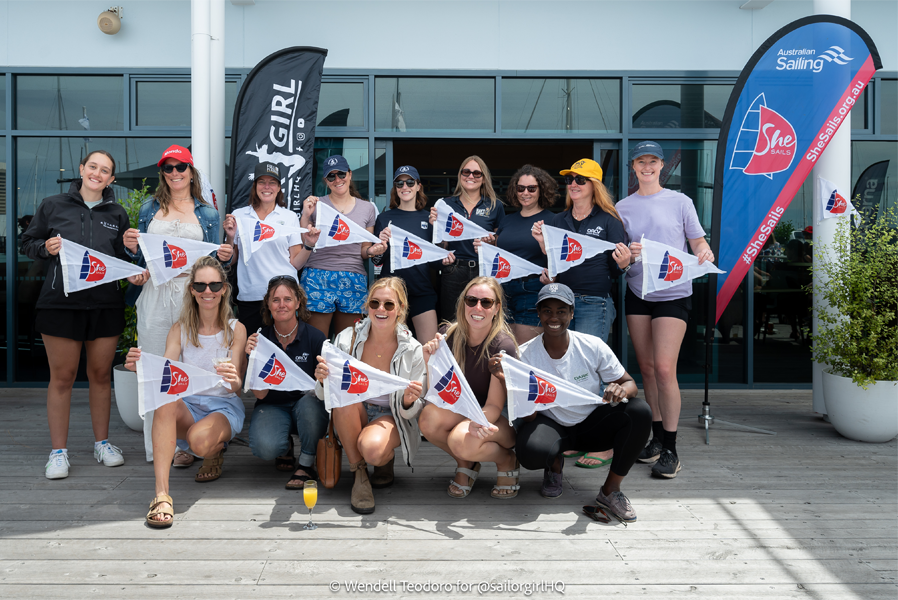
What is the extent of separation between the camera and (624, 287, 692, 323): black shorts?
3969 mm

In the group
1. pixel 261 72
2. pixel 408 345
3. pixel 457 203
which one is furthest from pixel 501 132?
pixel 408 345

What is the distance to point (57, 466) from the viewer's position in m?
3.74

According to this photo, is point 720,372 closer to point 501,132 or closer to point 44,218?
point 501,132

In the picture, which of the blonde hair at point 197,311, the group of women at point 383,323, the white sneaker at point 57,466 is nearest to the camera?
the group of women at point 383,323

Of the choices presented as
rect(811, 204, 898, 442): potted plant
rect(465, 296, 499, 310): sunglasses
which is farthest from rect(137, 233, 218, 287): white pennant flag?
rect(811, 204, 898, 442): potted plant

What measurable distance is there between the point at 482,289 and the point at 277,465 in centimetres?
180

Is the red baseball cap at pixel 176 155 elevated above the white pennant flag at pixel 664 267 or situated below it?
above

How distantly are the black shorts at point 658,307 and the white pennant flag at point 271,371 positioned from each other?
2225mm

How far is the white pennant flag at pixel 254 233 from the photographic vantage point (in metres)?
4.17

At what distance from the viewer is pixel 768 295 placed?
6.24 meters

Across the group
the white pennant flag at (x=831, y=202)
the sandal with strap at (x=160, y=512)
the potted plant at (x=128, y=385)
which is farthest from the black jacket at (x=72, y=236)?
the white pennant flag at (x=831, y=202)

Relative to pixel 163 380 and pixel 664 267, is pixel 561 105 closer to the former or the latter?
pixel 664 267

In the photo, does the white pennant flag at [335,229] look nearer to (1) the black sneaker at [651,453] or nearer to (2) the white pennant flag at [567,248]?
(2) the white pennant flag at [567,248]

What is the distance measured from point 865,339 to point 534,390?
2967 mm
